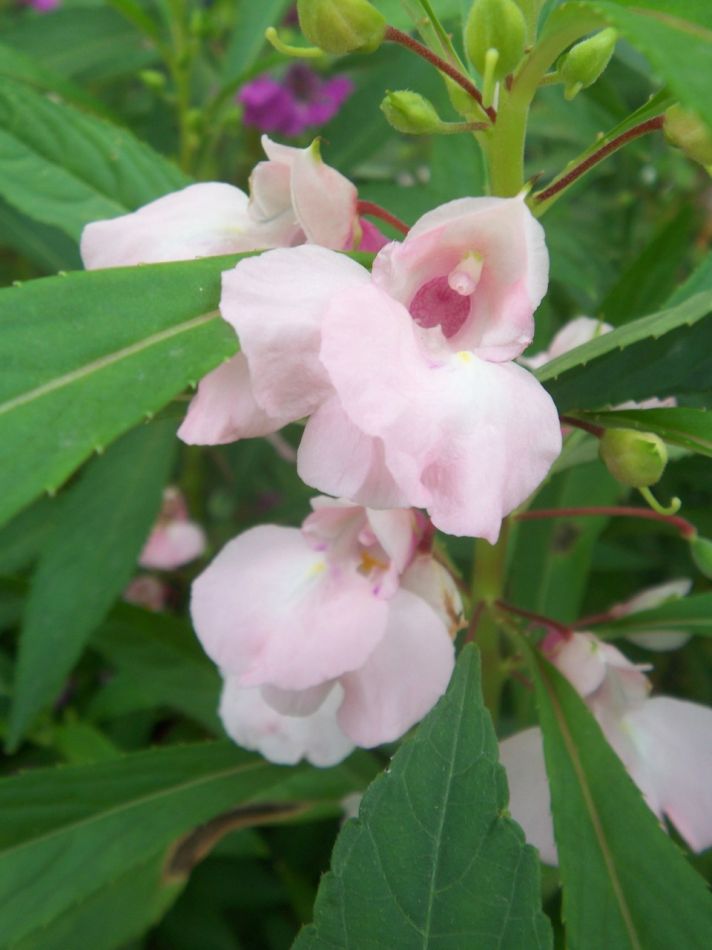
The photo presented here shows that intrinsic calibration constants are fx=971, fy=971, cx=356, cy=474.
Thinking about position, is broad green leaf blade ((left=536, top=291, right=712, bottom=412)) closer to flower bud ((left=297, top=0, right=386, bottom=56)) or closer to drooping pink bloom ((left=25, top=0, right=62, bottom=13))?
flower bud ((left=297, top=0, right=386, bottom=56))

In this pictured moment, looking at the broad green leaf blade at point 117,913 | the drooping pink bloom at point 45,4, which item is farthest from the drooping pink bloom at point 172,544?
the drooping pink bloom at point 45,4

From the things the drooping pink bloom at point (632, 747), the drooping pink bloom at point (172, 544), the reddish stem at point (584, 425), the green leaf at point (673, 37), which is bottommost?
the drooping pink bloom at point (172, 544)

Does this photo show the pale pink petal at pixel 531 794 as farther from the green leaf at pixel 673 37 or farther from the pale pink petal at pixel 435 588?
the green leaf at pixel 673 37

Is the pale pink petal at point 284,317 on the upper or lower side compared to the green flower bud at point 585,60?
lower

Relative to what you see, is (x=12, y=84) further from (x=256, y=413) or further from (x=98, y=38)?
(x=98, y=38)

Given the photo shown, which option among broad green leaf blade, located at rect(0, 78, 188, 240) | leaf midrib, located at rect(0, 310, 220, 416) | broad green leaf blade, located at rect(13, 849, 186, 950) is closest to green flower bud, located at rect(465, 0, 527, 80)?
leaf midrib, located at rect(0, 310, 220, 416)

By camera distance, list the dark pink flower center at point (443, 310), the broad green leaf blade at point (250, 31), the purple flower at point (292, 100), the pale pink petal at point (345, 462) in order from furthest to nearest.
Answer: the purple flower at point (292, 100) → the broad green leaf blade at point (250, 31) → the dark pink flower center at point (443, 310) → the pale pink petal at point (345, 462)

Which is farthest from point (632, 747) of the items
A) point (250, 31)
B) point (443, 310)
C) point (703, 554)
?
point (250, 31)
